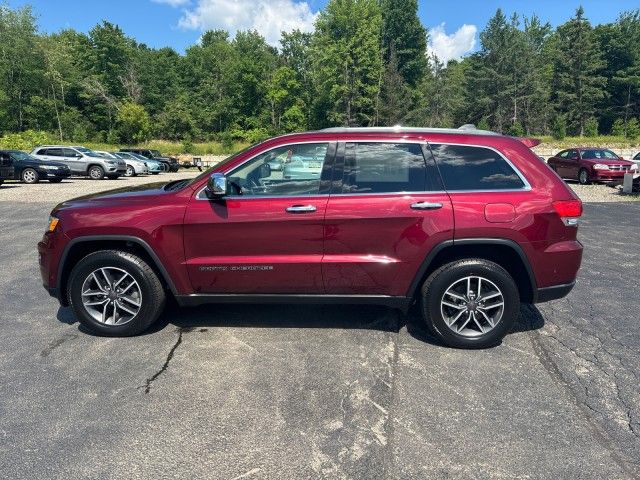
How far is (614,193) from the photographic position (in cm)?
1652

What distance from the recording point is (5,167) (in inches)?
708

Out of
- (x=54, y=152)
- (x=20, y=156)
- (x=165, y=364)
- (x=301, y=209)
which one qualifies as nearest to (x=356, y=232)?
(x=301, y=209)

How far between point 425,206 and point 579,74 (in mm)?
67709

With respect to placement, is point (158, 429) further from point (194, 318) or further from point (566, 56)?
point (566, 56)

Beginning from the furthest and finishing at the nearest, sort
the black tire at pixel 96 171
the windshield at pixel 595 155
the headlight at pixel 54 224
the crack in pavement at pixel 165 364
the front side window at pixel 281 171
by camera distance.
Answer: the black tire at pixel 96 171, the windshield at pixel 595 155, the headlight at pixel 54 224, the front side window at pixel 281 171, the crack in pavement at pixel 165 364

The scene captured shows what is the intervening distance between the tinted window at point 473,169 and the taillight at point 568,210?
34cm

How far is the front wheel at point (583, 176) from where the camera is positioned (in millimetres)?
19703

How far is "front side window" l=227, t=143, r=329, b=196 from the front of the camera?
156 inches

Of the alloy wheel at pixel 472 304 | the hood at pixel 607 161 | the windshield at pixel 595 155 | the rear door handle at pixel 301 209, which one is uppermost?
the windshield at pixel 595 155

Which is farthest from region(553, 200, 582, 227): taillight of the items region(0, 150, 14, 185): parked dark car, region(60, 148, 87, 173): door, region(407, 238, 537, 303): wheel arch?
region(60, 148, 87, 173): door

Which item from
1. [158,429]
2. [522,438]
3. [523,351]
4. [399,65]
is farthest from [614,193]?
[399,65]

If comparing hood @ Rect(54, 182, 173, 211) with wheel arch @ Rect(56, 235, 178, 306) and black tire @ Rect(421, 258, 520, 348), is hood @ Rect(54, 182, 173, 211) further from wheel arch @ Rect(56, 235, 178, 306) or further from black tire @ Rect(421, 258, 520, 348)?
black tire @ Rect(421, 258, 520, 348)

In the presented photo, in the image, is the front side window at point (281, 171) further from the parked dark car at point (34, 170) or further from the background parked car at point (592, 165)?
the parked dark car at point (34, 170)

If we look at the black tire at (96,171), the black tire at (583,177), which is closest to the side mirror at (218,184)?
the black tire at (583,177)
